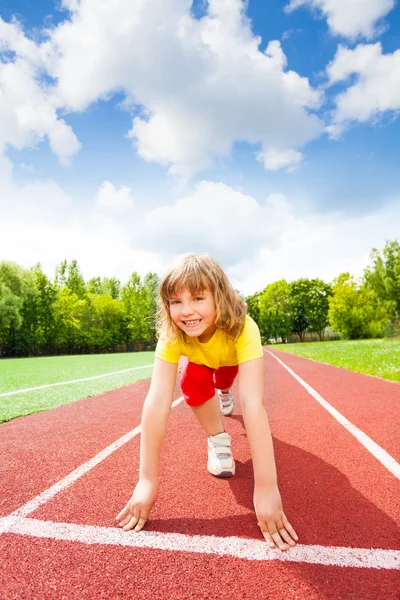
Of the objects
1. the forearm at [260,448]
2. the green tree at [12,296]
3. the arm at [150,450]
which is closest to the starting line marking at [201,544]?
the arm at [150,450]

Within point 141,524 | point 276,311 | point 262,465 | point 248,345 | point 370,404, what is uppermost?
point 276,311

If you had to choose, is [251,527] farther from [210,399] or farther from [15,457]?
[15,457]

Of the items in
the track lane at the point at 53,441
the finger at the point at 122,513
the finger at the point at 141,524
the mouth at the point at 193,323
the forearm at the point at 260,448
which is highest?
the mouth at the point at 193,323

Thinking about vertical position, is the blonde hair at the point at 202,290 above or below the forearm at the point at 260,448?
above

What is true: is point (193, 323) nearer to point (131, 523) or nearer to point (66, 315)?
point (131, 523)

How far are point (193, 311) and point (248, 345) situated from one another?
0.47 m

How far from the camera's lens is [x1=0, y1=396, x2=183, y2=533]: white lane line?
98.4 inches

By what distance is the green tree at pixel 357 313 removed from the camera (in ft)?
181

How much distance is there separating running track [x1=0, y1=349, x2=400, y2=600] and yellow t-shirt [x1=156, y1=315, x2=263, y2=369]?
3.34ft

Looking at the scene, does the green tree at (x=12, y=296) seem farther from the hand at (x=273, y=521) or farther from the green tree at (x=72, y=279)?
the hand at (x=273, y=521)

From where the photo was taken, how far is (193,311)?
250 cm

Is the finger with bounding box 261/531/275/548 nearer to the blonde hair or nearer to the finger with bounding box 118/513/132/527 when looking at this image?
the finger with bounding box 118/513/132/527

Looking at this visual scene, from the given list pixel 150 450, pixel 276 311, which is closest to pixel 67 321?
pixel 276 311

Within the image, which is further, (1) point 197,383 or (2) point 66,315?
(2) point 66,315
